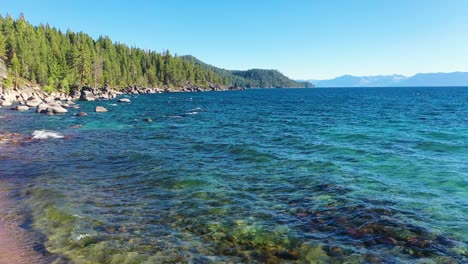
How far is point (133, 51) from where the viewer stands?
646ft

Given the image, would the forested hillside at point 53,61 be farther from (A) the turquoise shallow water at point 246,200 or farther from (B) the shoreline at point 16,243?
(B) the shoreline at point 16,243

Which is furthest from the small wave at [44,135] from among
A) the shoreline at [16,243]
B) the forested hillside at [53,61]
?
the forested hillside at [53,61]

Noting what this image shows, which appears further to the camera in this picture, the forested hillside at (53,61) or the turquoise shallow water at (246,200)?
the forested hillside at (53,61)

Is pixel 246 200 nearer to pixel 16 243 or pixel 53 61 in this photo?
pixel 16 243

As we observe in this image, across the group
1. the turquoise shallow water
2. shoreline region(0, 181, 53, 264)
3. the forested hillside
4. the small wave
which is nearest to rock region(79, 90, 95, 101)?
the forested hillside

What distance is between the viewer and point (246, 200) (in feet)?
49.9

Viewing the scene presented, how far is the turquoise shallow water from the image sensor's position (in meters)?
10.7

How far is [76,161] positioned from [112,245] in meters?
14.3

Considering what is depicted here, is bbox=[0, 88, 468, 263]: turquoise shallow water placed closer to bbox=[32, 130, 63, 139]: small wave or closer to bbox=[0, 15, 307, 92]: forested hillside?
bbox=[32, 130, 63, 139]: small wave

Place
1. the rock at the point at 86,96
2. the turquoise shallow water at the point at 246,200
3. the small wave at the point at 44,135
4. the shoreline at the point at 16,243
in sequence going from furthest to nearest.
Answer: the rock at the point at 86,96 → the small wave at the point at 44,135 → the turquoise shallow water at the point at 246,200 → the shoreline at the point at 16,243

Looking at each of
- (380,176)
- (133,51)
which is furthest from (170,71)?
(380,176)

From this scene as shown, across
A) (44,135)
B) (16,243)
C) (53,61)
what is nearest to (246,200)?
(16,243)

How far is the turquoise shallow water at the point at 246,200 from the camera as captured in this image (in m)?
10.7

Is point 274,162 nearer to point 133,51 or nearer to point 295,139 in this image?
point 295,139
